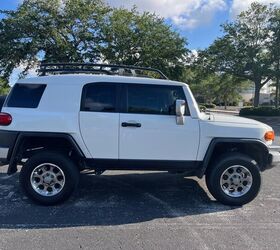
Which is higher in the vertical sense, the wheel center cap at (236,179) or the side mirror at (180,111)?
the side mirror at (180,111)

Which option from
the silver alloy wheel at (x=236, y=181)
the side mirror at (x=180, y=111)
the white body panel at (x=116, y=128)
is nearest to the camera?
the side mirror at (x=180, y=111)

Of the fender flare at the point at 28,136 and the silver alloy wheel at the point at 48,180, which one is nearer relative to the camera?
the fender flare at the point at 28,136

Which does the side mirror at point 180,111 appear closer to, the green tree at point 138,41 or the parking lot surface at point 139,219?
the parking lot surface at point 139,219

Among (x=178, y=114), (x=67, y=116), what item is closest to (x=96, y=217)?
(x=67, y=116)

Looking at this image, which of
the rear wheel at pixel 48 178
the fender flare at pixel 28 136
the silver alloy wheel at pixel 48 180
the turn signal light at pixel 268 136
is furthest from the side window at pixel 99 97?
the turn signal light at pixel 268 136

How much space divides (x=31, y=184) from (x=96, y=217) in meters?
1.20

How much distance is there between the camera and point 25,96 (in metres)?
5.39

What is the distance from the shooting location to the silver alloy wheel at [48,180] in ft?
17.5

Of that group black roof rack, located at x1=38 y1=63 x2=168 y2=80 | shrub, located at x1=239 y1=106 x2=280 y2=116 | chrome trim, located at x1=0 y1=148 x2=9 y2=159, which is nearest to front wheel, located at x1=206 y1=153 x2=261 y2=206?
black roof rack, located at x1=38 y1=63 x2=168 y2=80

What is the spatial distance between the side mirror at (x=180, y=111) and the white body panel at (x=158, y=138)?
0.07 metres

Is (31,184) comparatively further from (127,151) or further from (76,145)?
(127,151)

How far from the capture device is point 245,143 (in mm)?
5484

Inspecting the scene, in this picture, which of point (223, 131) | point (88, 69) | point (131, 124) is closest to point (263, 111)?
point (223, 131)

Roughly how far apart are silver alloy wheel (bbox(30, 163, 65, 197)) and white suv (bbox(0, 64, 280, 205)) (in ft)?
0.05
